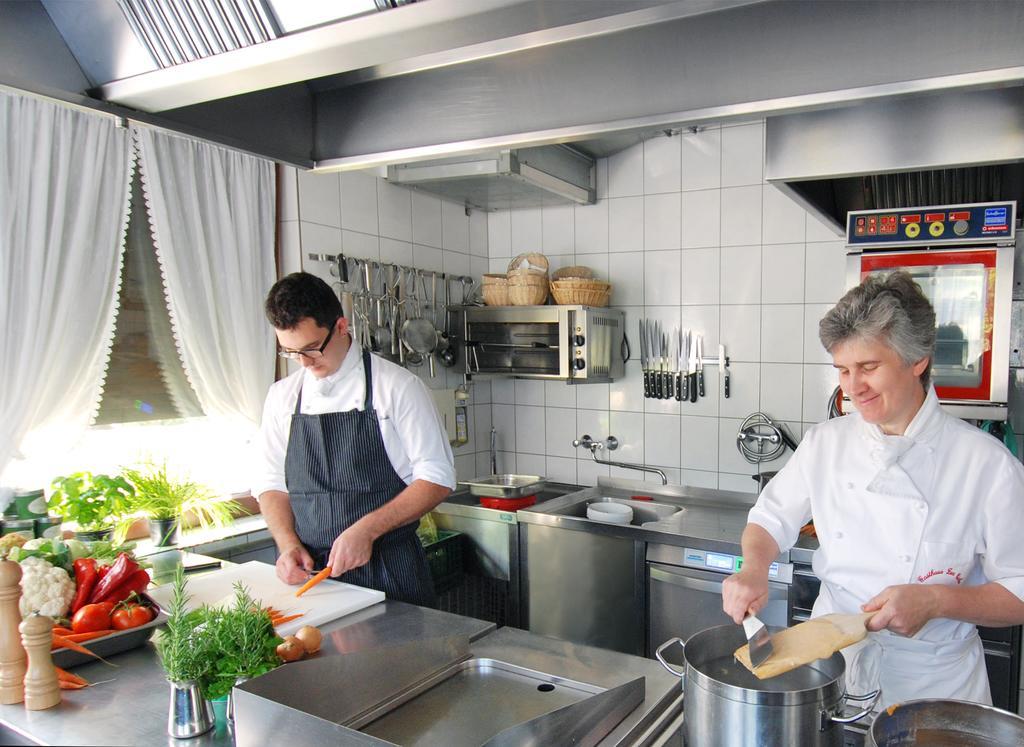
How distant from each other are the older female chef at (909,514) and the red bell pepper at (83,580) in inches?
52.1

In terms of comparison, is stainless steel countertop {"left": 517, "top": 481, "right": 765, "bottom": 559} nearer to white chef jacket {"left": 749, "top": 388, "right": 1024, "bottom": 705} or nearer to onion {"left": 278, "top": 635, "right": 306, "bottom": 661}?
white chef jacket {"left": 749, "top": 388, "right": 1024, "bottom": 705}

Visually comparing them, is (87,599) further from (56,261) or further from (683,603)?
(683,603)

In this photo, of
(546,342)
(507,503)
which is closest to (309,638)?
(507,503)

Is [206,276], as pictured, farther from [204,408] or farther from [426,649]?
[426,649]

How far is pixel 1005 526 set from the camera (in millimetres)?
1395

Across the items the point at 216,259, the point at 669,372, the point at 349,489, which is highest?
the point at 216,259

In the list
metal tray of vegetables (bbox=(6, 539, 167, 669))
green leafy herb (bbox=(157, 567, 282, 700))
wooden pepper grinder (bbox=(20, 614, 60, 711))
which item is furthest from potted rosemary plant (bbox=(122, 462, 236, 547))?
green leafy herb (bbox=(157, 567, 282, 700))

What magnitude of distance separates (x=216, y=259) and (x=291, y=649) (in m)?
1.88

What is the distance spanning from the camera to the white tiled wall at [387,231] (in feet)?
9.93

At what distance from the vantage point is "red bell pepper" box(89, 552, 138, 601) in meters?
1.54

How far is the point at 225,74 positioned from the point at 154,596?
4.27 feet

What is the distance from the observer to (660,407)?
3650mm

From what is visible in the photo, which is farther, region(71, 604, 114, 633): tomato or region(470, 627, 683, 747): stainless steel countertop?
region(71, 604, 114, 633): tomato

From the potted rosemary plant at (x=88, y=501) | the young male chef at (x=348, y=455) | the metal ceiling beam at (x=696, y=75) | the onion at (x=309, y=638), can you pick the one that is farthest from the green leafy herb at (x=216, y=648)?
the potted rosemary plant at (x=88, y=501)
